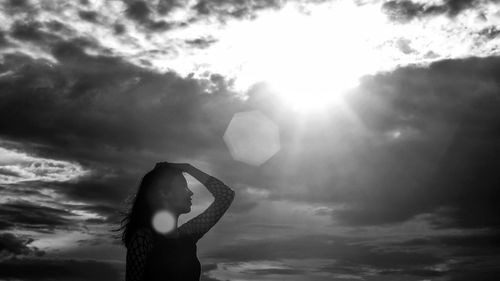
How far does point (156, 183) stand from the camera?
6.95 metres

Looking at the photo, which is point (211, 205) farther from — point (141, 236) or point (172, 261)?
point (141, 236)

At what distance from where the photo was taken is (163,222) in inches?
269

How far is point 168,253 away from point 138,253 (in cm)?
60

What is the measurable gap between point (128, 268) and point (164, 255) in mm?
636

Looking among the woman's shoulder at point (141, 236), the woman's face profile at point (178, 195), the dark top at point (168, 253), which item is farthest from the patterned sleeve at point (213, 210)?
the woman's shoulder at point (141, 236)

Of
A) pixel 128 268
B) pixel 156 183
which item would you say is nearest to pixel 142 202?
pixel 156 183

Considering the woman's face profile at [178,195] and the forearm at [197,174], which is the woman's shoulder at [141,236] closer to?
the woman's face profile at [178,195]

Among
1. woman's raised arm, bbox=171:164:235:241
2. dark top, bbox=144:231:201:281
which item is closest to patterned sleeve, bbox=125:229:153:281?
dark top, bbox=144:231:201:281

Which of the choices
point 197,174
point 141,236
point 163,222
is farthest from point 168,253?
point 197,174

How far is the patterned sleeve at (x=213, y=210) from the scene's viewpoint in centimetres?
757

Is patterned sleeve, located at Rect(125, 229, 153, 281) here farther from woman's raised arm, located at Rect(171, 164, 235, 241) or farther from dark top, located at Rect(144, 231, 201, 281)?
woman's raised arm, located at Rect(171, 164, 235, 241)

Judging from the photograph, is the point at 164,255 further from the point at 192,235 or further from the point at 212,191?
the point at 212,191

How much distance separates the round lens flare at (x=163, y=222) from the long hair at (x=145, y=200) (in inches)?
4.1

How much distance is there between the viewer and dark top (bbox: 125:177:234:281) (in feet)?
20.2
